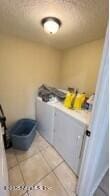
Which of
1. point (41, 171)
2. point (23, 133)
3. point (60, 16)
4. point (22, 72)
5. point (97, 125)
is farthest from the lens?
point (23, 133)

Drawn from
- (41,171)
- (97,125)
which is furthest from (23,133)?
(97,125)

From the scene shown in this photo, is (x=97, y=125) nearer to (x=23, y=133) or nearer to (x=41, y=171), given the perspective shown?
(x=41, y=171)

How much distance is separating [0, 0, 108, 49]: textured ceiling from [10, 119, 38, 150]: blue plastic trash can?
1.64 metres

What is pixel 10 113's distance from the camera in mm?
2051

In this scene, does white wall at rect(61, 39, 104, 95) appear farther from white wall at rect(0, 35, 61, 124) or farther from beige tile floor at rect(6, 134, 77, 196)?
beige tile floor at rect(6, 134, 77, 196)

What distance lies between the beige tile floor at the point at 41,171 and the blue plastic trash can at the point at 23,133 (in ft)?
0.45

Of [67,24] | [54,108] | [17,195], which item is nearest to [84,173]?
[17,195]

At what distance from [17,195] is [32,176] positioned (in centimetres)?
26

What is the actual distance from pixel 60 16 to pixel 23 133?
6.65ft

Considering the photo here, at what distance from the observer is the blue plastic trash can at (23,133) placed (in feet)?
5.72

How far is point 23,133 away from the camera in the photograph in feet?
6.98

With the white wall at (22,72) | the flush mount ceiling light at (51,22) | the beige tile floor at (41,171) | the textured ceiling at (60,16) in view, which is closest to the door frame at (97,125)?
the beige tile floor at (41,171)

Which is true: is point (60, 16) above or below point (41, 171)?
above

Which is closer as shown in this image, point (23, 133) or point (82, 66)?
point (82, 66)
